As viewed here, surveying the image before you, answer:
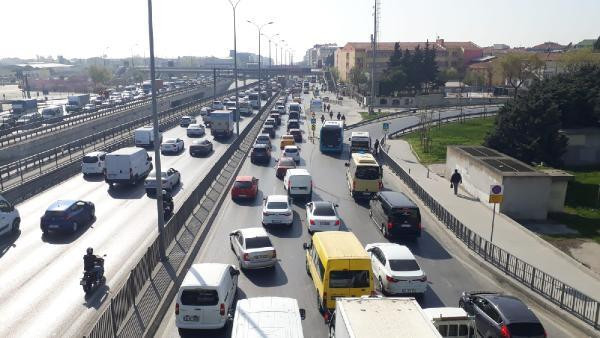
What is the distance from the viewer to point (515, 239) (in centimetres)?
2106

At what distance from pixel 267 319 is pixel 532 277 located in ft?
31.6

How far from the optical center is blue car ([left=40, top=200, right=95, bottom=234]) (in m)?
20.4

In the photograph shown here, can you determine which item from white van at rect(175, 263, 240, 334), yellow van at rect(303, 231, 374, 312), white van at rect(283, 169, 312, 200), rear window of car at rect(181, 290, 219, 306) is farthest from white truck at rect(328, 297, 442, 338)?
white van at rect(283, 169, 312, 200)

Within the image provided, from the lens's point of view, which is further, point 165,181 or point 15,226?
point 165,181

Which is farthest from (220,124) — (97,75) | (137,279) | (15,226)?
(97,75)

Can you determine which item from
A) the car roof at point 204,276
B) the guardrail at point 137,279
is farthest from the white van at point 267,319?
the guardrail at point 137,279

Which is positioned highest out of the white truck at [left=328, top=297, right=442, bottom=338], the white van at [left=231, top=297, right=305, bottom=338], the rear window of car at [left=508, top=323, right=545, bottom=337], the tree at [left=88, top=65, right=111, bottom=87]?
the tree at [left=88, top=65, right=111, bottom=87]

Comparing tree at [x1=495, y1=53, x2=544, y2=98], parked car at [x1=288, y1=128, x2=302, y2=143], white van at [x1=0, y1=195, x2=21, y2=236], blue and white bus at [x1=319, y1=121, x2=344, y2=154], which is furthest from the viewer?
tree at [x1=495, y1=53, x2=544, y2=98]

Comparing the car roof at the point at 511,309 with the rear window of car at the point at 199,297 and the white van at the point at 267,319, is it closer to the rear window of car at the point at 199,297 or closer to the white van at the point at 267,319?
the white van at the point at 267,319

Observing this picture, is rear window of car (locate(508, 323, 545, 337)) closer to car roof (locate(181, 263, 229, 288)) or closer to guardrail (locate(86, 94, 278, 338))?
car roof (locate(181, 263, 229, 288))

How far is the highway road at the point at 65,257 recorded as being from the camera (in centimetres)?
1372

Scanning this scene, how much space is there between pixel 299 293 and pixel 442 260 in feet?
21.0

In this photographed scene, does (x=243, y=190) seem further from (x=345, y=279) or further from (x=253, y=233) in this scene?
(x=345, y=279)

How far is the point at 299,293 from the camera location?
1541 cm
